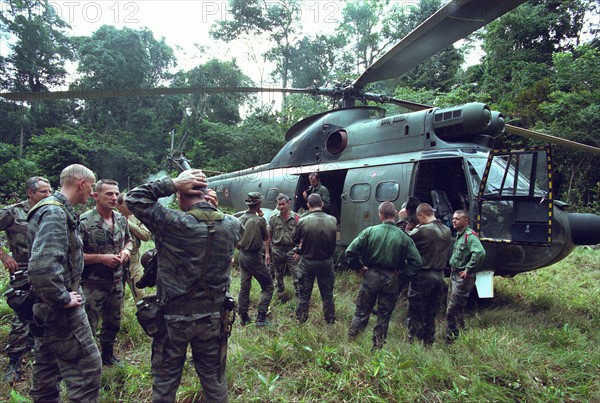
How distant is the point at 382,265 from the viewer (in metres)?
3.97

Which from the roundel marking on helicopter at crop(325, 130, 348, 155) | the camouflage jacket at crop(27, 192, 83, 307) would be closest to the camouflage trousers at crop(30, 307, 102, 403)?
the camouflage jacket at crop(27, 192, 83, 307)

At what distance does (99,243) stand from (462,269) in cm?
391

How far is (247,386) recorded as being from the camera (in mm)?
3061

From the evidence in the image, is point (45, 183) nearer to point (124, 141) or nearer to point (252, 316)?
point (252, 316)

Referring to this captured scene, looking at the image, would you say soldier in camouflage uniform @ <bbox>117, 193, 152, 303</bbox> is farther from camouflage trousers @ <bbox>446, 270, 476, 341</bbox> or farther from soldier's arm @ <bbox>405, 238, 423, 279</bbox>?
camouflage trousers @ <bbox>446, 270, 476, 341</bbox>

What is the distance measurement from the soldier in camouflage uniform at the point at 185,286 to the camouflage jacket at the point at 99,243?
127 cm

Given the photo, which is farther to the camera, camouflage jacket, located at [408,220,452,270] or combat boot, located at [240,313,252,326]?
combat boot, located at [240,313,252,326]

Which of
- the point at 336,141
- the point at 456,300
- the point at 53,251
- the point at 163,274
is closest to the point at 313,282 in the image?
the point at 456,300

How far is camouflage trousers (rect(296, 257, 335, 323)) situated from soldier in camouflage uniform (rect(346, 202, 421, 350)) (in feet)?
1.98

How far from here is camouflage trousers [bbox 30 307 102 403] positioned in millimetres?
2301

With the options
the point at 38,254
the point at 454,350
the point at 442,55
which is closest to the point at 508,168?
the point at 454,350

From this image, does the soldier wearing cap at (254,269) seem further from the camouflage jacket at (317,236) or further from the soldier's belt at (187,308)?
the soldier's belt at (187,308)

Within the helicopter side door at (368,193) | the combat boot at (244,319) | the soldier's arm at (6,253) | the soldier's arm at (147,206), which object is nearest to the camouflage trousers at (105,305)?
the soldier's arm at (6,253)

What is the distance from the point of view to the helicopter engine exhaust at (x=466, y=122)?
532 cm
